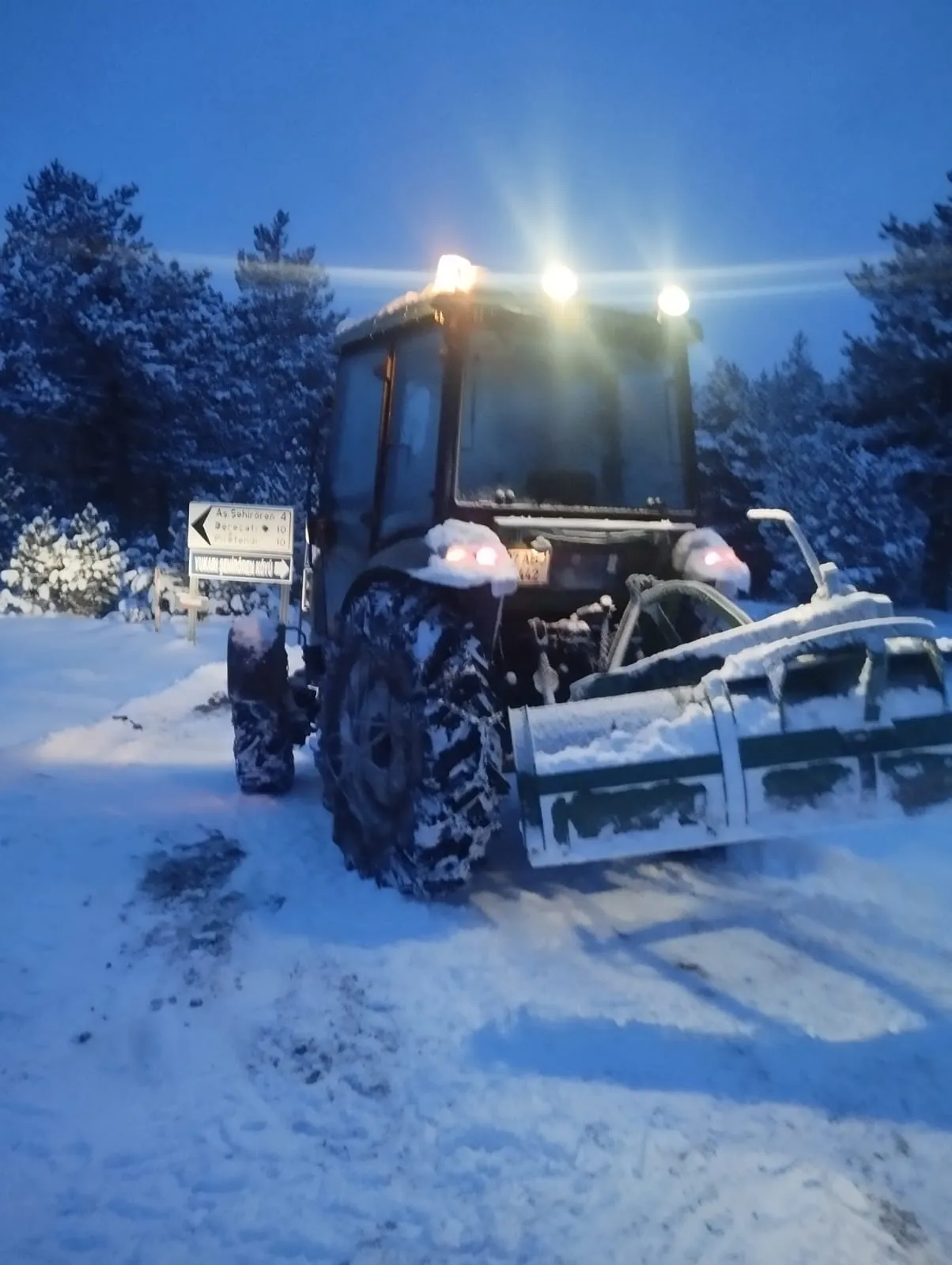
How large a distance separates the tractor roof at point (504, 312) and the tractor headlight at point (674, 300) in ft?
0.29

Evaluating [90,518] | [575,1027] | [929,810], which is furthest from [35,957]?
[90,518]

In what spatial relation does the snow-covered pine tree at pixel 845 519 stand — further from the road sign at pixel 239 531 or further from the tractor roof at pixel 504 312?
the tractor roof at pixel 504 312

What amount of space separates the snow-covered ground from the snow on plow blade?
59 centimetres

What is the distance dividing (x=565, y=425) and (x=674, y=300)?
2.71 feet

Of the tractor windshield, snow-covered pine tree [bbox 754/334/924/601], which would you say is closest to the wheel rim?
the tractor windshield

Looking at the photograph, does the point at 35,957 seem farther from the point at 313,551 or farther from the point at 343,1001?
the point at 313,551

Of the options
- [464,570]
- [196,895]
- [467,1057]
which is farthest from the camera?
[196,895]

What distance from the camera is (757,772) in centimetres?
337

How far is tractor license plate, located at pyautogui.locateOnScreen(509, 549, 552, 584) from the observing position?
458 cm

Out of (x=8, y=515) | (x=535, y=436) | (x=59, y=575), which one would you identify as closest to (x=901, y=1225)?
(x=535, y=436)

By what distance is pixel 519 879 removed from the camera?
461 centimetres

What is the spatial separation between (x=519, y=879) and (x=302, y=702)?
2117 millimetres

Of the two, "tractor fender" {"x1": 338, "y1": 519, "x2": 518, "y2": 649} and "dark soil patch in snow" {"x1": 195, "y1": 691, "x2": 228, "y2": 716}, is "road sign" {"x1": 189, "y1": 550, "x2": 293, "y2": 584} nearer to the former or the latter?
"dark soil patch in snow" {"x1": 195, "y1": 691, "x2": 228, "y2": 716}

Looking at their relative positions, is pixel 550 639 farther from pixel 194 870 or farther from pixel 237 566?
pixel 237 566
